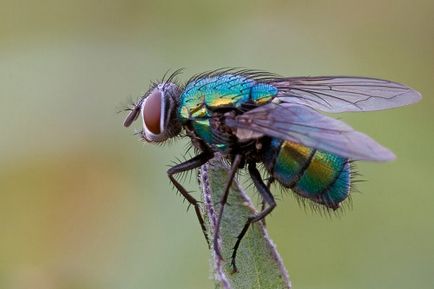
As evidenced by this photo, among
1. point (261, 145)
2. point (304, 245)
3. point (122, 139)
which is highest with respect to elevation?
point (261, 145)

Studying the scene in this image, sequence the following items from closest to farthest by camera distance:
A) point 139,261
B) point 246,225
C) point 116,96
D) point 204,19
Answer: point 246,225 → point 139,261 → point 116,96 → point 204,19

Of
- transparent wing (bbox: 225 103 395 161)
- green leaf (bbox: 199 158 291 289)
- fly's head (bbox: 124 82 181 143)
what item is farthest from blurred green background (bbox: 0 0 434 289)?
green leaf (bbox: 199 158 291 289)

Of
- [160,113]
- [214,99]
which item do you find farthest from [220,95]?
[160,113]

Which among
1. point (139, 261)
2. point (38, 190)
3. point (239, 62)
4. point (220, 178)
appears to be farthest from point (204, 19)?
point (220, 178)

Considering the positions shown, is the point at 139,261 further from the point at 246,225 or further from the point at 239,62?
the point at 246,225

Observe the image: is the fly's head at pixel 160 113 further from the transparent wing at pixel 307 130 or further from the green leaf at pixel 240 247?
the green leaf at pixel 240 247

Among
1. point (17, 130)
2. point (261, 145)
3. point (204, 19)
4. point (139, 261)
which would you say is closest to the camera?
point (261, 145)

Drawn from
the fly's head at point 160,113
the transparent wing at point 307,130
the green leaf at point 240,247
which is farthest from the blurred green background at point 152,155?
the green leaf at point 240,247
